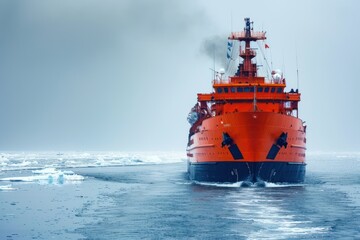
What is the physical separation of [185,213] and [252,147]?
436 inches

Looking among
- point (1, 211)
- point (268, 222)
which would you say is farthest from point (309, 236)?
point (1, 211)

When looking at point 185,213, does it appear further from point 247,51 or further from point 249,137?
point 247,51

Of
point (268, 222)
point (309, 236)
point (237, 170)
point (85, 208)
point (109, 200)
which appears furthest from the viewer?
point (237, 170)

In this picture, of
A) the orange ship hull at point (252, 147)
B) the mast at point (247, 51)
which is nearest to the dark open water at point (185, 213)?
the orange ship hull at point (252, 147)

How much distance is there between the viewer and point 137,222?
76.6 ft

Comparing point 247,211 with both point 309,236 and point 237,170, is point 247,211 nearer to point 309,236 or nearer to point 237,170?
point 309,236

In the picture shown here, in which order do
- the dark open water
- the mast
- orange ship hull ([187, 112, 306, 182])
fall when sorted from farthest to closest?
the mast, orange ship hull ([187, 112, 306, 182]), the dark open water

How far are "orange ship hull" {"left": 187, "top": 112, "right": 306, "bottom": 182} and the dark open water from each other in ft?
2.96

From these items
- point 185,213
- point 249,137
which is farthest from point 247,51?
point 185,213

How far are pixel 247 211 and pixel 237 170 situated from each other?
1099 centimetres

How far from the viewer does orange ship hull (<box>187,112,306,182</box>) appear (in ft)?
117

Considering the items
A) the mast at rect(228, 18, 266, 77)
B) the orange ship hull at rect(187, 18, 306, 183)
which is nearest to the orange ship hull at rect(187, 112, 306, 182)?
the orange ship hull at rect(187, 18, 306, 183)

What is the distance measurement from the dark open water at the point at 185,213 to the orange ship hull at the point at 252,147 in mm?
903

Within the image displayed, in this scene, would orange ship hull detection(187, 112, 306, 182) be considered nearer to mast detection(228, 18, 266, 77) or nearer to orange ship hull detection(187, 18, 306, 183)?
orange ship hull detection(187, 18, 306, 183)
